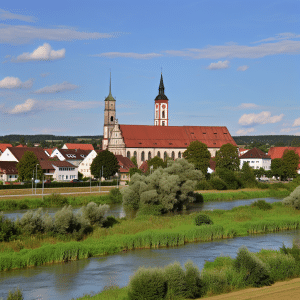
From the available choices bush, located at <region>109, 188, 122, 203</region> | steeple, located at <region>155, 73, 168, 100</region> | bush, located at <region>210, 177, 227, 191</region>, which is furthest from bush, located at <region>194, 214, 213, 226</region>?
steeple, located at <region>155, 73, 168, 100</region>

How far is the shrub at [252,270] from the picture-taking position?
20703mm

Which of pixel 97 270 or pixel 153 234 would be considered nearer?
pixel 97 270

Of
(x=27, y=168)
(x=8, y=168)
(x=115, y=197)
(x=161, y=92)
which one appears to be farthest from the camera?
(x=161, y=92)

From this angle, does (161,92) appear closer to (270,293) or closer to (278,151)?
(278,151)

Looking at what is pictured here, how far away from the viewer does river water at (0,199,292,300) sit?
21281 mm

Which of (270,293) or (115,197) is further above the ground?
(115,197)

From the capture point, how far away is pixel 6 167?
78.6 metres

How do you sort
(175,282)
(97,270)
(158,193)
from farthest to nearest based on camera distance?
1. (158,193)
2. (97,270)
3. (175,282)

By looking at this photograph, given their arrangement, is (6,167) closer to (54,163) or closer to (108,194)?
(54,163)

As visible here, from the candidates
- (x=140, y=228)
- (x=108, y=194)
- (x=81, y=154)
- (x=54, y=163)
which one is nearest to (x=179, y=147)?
(x=81, y=154)

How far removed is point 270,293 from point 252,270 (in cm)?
145

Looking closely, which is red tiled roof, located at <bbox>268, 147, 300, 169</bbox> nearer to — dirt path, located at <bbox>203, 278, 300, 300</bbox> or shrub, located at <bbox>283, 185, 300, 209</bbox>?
shrub, located at <bbox>283, 185, 300, 209</bbox>

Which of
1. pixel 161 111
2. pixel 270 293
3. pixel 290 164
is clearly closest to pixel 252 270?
pixel 270 293

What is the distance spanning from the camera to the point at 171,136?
119 meters
